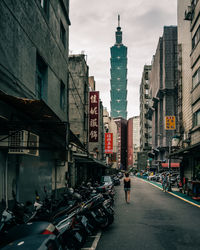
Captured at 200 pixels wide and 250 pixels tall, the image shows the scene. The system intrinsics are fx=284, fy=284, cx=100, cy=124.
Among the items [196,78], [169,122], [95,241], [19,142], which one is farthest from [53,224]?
[169,122]

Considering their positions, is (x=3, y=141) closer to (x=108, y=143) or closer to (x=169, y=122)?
(x=169, y=122)

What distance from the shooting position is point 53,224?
5531 mm

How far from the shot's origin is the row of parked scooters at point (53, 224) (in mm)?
3806

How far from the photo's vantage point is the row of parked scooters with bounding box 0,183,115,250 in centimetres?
381

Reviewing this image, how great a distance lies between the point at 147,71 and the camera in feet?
335

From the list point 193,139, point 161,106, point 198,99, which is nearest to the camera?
point 198,99

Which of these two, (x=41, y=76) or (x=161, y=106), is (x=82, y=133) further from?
(x=161, y=106)

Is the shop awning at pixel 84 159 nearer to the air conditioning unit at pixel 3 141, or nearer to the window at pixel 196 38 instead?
the air conditioning unit at pixel 3 141

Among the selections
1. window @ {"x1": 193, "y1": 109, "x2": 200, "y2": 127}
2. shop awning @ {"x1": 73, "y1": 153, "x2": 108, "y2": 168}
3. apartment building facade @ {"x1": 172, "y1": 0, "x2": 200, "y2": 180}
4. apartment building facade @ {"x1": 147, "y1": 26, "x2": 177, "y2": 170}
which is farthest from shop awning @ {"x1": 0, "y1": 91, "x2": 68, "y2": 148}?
apartment building facade @ {"x1": 147, "y1": 26, "x2": 177, "y2": 170}

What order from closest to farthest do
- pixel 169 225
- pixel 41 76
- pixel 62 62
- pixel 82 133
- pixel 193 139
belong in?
1. pixel 169 225
2. pixel 41 76
3. pixel 62 62
4. pixel 193 139
5. pixel 82 133

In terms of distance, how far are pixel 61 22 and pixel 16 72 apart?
345 inches

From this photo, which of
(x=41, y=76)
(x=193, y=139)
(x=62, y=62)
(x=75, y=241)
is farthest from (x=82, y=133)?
(x=75, y=241)

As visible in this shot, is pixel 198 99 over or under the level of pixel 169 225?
over

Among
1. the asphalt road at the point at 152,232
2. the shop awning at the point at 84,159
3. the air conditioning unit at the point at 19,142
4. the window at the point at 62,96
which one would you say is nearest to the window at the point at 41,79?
the window at the point at 62,96
